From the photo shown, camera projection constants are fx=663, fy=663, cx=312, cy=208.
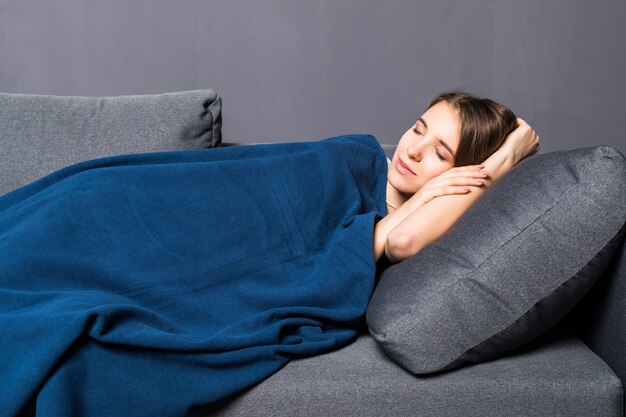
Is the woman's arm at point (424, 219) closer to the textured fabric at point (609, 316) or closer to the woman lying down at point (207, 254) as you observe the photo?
the woman lying down at point (207, 254)

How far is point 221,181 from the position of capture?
1.39m

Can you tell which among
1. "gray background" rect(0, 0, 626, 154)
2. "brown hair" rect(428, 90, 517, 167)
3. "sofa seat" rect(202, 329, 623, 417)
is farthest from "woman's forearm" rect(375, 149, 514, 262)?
"gray background" rect(0, 0, 626, 154)

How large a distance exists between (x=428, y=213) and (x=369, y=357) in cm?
34

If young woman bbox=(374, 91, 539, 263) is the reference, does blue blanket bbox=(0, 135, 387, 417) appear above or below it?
below

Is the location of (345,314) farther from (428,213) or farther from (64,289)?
(64,289)

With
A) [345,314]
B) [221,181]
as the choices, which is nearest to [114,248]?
[221,181]

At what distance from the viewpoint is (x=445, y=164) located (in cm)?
155

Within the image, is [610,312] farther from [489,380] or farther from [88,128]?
[88,128]

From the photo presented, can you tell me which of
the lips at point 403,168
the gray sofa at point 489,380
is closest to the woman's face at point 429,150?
the lips at point 403,168

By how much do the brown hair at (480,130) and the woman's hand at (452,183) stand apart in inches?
3.1

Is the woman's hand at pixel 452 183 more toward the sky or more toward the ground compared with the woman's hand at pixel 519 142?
more toward the ground

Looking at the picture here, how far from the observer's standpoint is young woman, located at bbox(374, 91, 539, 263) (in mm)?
1340

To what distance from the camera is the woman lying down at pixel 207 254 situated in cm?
98

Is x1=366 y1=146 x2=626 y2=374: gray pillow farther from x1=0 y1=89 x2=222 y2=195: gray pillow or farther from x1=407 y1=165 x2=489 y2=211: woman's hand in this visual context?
x1=0 y1=89 x2=222 y2=195: gray pillow
